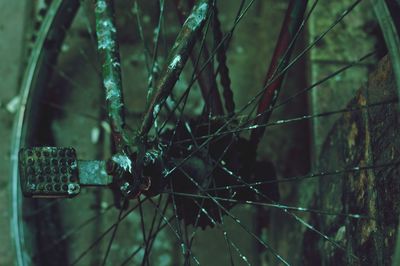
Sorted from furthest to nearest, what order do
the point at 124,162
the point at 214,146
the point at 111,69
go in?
the point at 214,146 < the point at 111,69 < the point at 124,162

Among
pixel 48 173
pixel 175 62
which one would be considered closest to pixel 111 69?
pixel 175 62

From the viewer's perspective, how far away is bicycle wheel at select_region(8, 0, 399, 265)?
188 centimetres

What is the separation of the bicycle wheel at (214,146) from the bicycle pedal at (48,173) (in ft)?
0.09

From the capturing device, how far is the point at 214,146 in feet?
6.66

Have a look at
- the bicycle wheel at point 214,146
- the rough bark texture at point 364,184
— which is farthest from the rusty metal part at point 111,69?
the rough bark texture at point 364,184

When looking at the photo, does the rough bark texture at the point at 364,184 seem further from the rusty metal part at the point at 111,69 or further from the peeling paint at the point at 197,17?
the rusty metal part at the point at 111,69

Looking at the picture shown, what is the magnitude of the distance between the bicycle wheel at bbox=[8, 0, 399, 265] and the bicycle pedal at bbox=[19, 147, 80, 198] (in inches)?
1.1

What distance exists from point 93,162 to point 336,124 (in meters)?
1.05

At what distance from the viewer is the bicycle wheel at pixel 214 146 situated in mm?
1885

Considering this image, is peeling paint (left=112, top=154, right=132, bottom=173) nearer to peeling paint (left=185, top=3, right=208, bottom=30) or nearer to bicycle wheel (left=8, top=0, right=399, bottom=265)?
bicycle wheel (left=8, top=0, right=399, bottom=265)

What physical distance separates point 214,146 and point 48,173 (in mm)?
573

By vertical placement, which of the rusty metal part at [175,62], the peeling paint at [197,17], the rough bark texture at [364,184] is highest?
the peeling paint at [197,17]

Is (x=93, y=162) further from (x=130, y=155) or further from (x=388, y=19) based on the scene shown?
(x=388, y=19)

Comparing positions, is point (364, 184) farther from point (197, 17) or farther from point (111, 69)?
point (111, 69)
